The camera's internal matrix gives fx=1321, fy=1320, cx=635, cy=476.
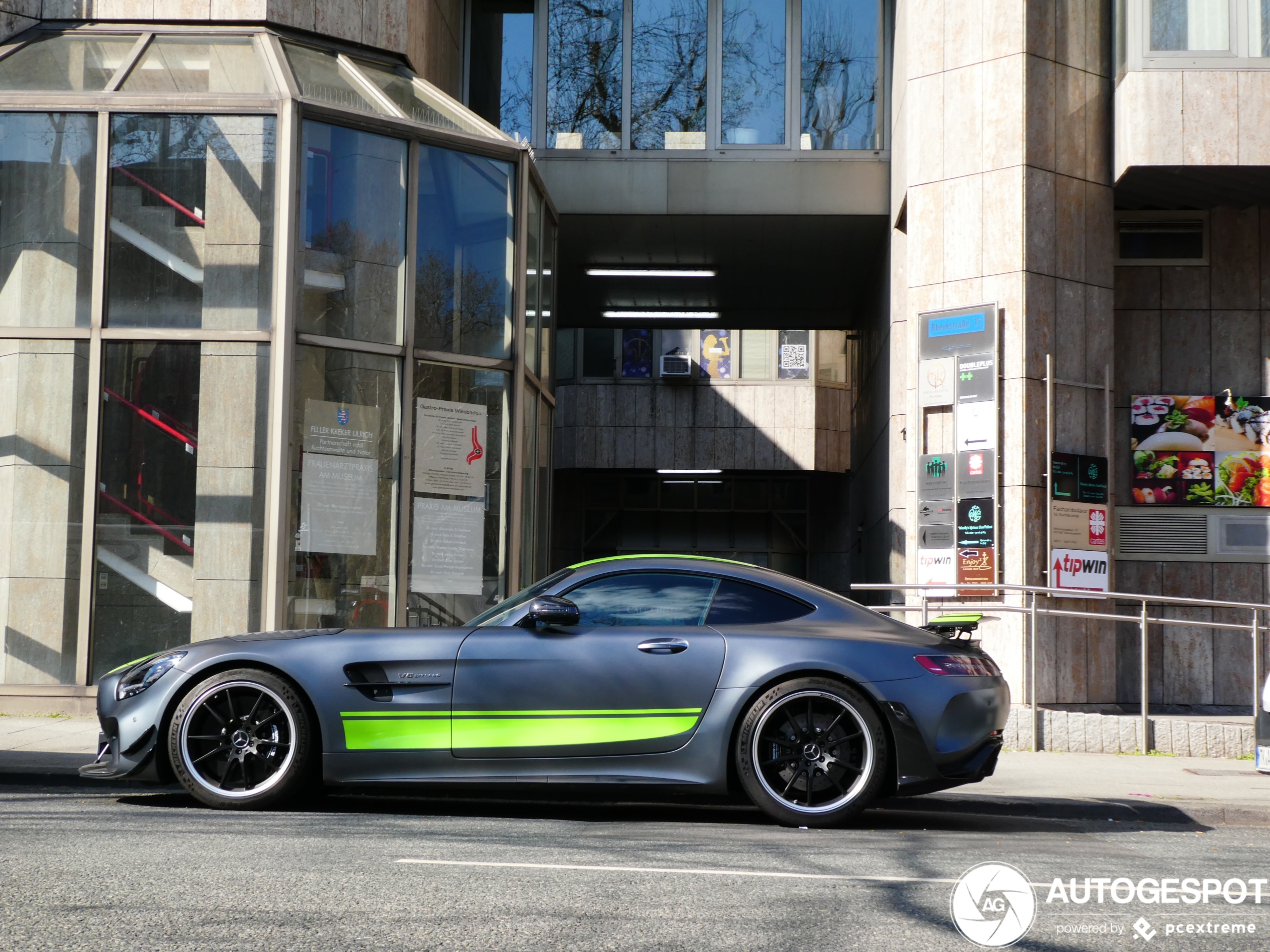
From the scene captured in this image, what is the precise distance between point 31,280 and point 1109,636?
10.2 m

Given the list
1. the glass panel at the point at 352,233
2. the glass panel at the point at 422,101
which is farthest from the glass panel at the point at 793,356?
the glass panel at the point at 352,233

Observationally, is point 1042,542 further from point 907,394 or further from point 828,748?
point 828,748

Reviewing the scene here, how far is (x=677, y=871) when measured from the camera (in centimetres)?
492

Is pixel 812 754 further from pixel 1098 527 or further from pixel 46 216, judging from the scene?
pixel 46 216

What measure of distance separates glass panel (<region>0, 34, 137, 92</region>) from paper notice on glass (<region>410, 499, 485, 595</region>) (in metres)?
4.68

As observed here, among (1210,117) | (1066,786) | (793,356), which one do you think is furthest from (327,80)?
(793,356)

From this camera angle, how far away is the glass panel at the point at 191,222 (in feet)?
36.8

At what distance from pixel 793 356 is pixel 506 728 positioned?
24.8 metres

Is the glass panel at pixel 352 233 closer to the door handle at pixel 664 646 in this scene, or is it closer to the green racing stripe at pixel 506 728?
the green racing stripe at pixel 506 728

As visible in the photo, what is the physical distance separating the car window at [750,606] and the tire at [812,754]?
1.44 feet

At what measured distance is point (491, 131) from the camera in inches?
506

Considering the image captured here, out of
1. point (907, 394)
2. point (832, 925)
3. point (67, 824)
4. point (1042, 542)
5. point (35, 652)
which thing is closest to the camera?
point (832, 925)

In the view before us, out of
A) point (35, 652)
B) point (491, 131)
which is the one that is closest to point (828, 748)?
point (35, 652)

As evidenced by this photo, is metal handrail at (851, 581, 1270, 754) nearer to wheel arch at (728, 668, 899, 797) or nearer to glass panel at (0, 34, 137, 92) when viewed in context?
wheel arch at (728, 668, 899, 797)
